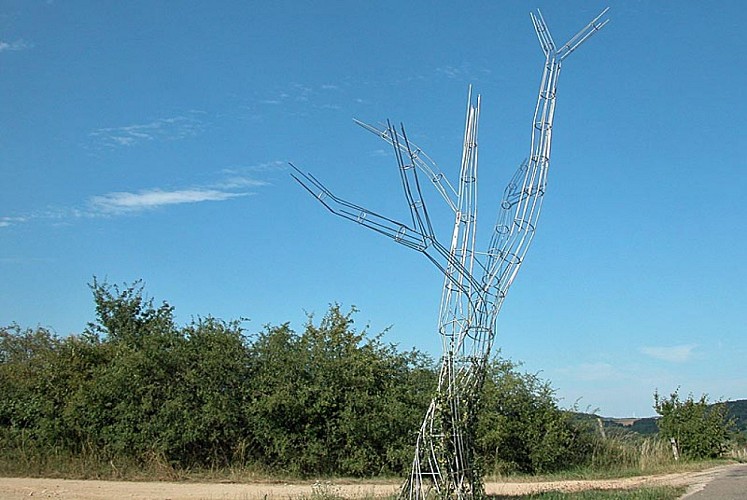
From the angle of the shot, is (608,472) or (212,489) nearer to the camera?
(212,489)

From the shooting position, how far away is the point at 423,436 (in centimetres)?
1021

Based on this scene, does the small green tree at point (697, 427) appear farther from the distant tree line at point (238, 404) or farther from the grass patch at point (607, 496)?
the grass patch at point (607, 496)

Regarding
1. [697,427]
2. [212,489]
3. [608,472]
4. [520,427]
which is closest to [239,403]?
[212,489]

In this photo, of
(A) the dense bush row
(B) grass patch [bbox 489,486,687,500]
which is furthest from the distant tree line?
(B) grass patch [bbox 489,486,687,500]

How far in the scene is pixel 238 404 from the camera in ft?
67.7

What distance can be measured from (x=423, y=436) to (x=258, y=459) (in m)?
11.5

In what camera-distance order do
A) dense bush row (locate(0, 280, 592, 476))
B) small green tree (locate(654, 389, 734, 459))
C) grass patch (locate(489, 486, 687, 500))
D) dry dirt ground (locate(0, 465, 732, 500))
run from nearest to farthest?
grass patch (locate(489, 486, 687, 500)) → dry dirt ground (locate(0, 465, 732, 500)) → dense bush row (locate(0, 280, 592, 476)) → small green tree (locate(654, 389, 734, 459))

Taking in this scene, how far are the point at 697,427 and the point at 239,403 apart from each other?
1782 cm

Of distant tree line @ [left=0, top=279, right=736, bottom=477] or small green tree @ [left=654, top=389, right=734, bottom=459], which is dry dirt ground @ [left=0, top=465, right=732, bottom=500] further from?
small green tree @ [left=654, top=389, right=734, bottom=459]

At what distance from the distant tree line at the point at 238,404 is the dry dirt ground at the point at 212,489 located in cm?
175

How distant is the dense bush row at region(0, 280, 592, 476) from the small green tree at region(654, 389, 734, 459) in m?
10.3

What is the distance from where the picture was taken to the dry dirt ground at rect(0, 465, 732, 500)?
48.7 feet

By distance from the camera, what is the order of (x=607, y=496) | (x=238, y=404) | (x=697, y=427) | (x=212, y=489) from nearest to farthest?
(x=607, y=496) → (x=212, y=489) → (x=238, y=404) → (x=697, y=427)

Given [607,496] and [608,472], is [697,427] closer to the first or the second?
[608,472]
